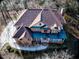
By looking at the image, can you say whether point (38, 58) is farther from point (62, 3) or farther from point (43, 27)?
point (62, 3)

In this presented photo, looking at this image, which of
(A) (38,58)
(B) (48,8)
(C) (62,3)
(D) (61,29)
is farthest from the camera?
(C) (62,3)

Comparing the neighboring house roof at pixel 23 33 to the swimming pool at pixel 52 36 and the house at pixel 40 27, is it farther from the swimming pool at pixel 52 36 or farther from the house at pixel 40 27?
the swimming pool at pixel 52 36

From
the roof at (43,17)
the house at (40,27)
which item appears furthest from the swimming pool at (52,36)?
the roof at (43,17)

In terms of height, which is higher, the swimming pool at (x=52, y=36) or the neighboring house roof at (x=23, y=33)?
the neighboring house roof at (x=23, y=33)

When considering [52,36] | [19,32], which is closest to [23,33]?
[19,32]

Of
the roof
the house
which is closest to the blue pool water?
the house

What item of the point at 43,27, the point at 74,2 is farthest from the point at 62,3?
the point at 43,27

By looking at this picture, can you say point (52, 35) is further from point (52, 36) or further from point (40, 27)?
point (40, 27)
